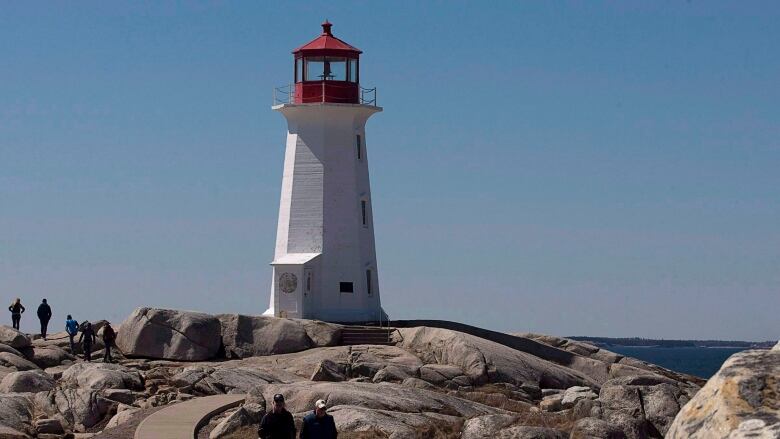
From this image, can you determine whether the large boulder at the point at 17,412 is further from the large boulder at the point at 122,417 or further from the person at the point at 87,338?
the person at the point at 87,338

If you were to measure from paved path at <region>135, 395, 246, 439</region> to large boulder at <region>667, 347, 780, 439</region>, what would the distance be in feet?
47.8

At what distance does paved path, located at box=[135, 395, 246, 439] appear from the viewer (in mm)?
20069

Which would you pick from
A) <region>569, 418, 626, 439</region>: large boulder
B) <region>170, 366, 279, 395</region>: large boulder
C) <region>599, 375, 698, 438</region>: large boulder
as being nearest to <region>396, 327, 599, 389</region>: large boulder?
<region>170, 366, 279, 395</region>: large boulder

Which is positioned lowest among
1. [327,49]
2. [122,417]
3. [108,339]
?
[122,417]

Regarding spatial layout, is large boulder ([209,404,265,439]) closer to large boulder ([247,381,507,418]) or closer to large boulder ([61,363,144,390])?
large boulder ([247,381,507,418])

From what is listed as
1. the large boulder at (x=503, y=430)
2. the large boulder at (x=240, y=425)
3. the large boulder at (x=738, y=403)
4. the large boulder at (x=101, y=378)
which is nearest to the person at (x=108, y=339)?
the large boulder at (x=101, y=378)

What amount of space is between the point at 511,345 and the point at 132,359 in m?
12.0

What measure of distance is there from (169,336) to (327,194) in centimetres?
765

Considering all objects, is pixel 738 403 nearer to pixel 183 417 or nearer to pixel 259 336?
pixel 183 417

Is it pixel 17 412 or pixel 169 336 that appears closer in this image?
pixel 17 412

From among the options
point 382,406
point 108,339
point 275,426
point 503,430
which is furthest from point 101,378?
point 275,426

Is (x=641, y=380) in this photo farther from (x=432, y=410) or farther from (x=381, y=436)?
(x=381, y=436)

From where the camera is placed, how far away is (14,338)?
1321 inches

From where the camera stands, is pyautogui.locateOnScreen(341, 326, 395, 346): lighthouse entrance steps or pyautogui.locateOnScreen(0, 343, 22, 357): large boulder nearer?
pyautogui.locateOnScreen(0, 343, 22, 357): large boulder
